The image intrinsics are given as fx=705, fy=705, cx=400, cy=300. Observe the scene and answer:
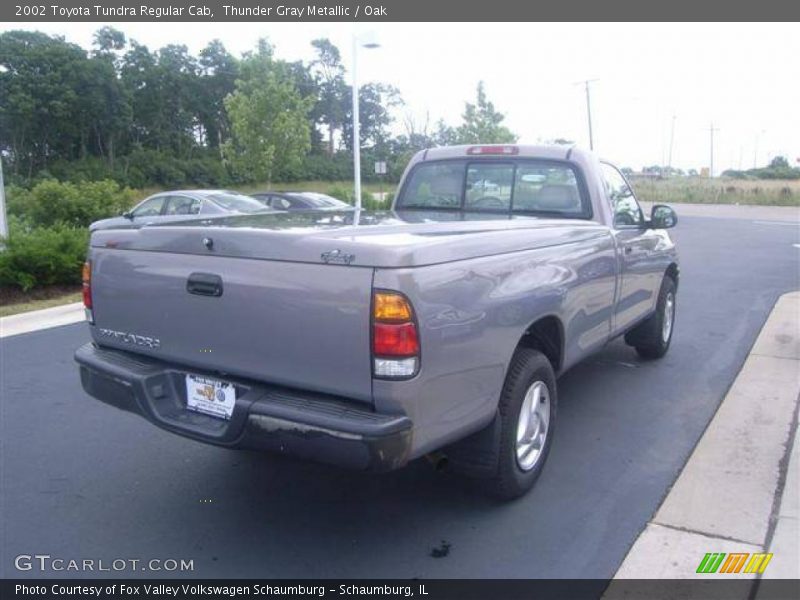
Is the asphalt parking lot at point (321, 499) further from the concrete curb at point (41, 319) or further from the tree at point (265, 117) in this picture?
the tree at point (265, 117)

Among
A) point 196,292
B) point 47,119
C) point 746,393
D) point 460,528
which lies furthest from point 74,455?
point 47,119

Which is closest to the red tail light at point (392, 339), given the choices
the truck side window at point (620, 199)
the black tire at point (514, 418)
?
the black tire at point (514, 418)

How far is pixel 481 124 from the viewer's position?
131ft

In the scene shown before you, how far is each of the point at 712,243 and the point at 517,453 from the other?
16674 mm

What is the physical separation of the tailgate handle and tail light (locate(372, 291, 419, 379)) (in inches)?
32.2

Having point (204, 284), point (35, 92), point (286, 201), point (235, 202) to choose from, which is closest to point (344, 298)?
point (204, 284)

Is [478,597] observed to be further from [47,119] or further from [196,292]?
[47,119]

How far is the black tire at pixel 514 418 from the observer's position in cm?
349

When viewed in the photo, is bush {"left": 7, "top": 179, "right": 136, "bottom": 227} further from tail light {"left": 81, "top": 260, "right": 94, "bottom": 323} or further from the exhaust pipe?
the exhaust pipe

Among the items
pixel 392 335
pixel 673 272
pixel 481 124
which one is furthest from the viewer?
pixel 481 124

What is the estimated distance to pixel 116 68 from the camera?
67.2 meters

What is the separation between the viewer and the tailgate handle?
10.4 feet

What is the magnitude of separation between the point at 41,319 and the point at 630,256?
22.6ft

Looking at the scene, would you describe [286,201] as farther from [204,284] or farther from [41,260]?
[204,284]
